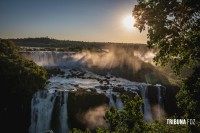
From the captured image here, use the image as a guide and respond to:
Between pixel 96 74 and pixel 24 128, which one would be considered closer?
pixel 24 128

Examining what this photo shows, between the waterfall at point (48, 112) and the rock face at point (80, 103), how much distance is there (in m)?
0.58

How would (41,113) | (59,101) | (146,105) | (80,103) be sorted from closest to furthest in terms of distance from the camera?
(41,113) < (59,101) < (80,103) < (146,105)

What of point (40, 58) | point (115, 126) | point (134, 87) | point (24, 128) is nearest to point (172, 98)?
point (134, 87)

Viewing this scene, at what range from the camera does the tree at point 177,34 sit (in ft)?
34.9

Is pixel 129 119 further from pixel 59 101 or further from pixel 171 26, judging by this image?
pixel 59 101

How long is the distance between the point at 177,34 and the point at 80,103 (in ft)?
76.8

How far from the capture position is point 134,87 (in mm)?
39562

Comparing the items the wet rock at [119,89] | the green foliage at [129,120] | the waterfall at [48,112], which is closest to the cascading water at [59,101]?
the waterfall at [48,112]

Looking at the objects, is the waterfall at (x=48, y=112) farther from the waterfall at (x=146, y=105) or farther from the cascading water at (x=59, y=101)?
the waterfall at (x=146, y=105)

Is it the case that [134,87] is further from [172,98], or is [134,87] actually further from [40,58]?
[40,58]

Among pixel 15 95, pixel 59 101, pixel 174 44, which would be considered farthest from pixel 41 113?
pixel 174 44

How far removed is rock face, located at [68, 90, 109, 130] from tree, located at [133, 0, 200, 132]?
870 inches

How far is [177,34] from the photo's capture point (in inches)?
439

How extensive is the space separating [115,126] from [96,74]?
126 feet
